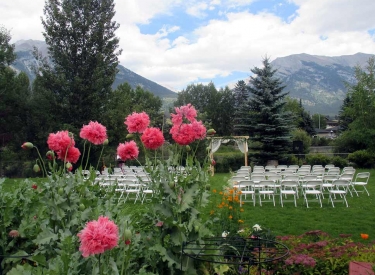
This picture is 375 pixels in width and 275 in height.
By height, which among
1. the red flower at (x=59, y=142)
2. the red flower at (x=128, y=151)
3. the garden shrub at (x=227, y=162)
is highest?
the red flower at (x=59, y=142)

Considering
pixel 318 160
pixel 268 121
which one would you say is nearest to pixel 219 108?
pixel 268 121

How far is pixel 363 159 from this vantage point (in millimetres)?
23453

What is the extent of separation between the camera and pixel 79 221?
9.93 ft

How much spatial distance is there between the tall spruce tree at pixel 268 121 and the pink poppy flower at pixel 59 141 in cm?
2174

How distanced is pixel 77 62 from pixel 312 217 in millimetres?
19692

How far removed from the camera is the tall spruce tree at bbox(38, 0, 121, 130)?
23.8 m

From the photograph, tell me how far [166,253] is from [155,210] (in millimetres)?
334

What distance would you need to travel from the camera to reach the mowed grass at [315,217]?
7.27m

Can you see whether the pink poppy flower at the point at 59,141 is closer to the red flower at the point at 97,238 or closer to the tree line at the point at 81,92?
the red flower at the point at 97,238

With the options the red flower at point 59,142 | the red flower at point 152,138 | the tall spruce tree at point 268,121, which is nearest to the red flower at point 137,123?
the red flower at point 152,138

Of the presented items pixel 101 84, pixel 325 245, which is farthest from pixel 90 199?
pixel 101 84

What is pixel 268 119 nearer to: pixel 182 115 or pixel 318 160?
pixel 318 160

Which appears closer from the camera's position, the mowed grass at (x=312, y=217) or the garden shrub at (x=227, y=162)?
the mowed grass at (x=312, y=217)

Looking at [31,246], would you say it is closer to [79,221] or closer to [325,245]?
[79,221]
